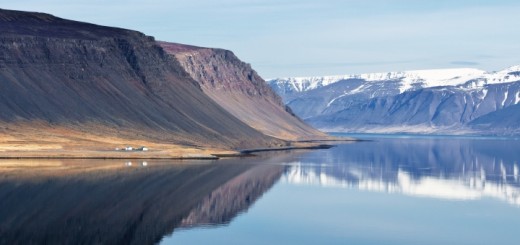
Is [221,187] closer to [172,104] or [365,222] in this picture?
[365,222]

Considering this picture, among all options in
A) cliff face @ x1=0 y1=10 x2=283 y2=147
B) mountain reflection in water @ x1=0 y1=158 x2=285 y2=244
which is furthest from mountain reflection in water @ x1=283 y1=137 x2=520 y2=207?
cliff face @ x1=0 y1=10 x2=283 y2=147

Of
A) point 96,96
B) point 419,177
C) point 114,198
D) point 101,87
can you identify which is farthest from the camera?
point 101,87

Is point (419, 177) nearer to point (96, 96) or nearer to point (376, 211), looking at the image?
point (376, 211)

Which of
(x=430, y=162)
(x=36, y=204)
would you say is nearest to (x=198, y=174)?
(x=36, y=204)

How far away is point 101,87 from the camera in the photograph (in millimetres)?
159875

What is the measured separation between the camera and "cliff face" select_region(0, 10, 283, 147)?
145 metres

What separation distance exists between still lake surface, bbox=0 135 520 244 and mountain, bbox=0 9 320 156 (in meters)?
29.5

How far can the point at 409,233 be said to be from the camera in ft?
184

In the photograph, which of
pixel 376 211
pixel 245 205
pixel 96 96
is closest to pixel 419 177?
pixel 376 211

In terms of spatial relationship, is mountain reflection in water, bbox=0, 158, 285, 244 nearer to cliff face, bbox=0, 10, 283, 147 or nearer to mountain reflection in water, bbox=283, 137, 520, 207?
mountain reflection in water, bbox=283, 137, 520, 207

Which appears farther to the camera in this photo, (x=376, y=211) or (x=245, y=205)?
(x=245, y=205)

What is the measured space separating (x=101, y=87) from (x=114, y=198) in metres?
93.1

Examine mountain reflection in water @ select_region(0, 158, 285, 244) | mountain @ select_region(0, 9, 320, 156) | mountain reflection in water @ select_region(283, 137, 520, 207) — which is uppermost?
mountain @ select_region(0, 9, 320, 156)

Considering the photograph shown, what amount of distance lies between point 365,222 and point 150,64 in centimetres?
12434
